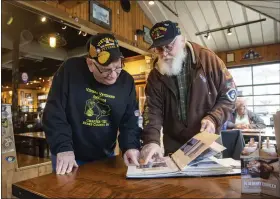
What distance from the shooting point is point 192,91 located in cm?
139

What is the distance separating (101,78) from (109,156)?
1.51 feet

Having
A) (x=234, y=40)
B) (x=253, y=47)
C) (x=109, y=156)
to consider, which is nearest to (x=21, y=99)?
(x=109, y=156)

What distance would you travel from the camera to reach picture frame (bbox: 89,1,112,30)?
4.15 m

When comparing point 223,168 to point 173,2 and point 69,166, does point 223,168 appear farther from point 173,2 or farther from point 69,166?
point 173,2

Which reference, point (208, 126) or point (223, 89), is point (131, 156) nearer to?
point (208, 126)

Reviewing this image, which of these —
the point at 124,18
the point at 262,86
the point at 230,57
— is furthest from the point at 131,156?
the point at 230,57

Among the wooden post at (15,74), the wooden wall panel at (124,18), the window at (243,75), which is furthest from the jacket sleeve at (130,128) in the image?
the window at (243,75)

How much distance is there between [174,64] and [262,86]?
651cm

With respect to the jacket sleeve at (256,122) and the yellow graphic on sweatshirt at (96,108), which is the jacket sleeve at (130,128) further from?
the jacket sleeve at (256,122)

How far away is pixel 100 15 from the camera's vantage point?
434 cm

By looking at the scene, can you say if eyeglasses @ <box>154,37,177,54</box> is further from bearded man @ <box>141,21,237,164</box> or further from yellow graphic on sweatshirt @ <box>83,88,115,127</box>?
yellow graphic on sweatshirt @ <box>83,88,115,127</box>

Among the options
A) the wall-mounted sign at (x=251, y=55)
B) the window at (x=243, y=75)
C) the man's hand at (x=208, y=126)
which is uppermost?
the wall-mounted sign at (x=251, y=55)

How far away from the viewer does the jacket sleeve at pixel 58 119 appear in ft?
3.68

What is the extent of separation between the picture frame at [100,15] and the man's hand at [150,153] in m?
3.42
